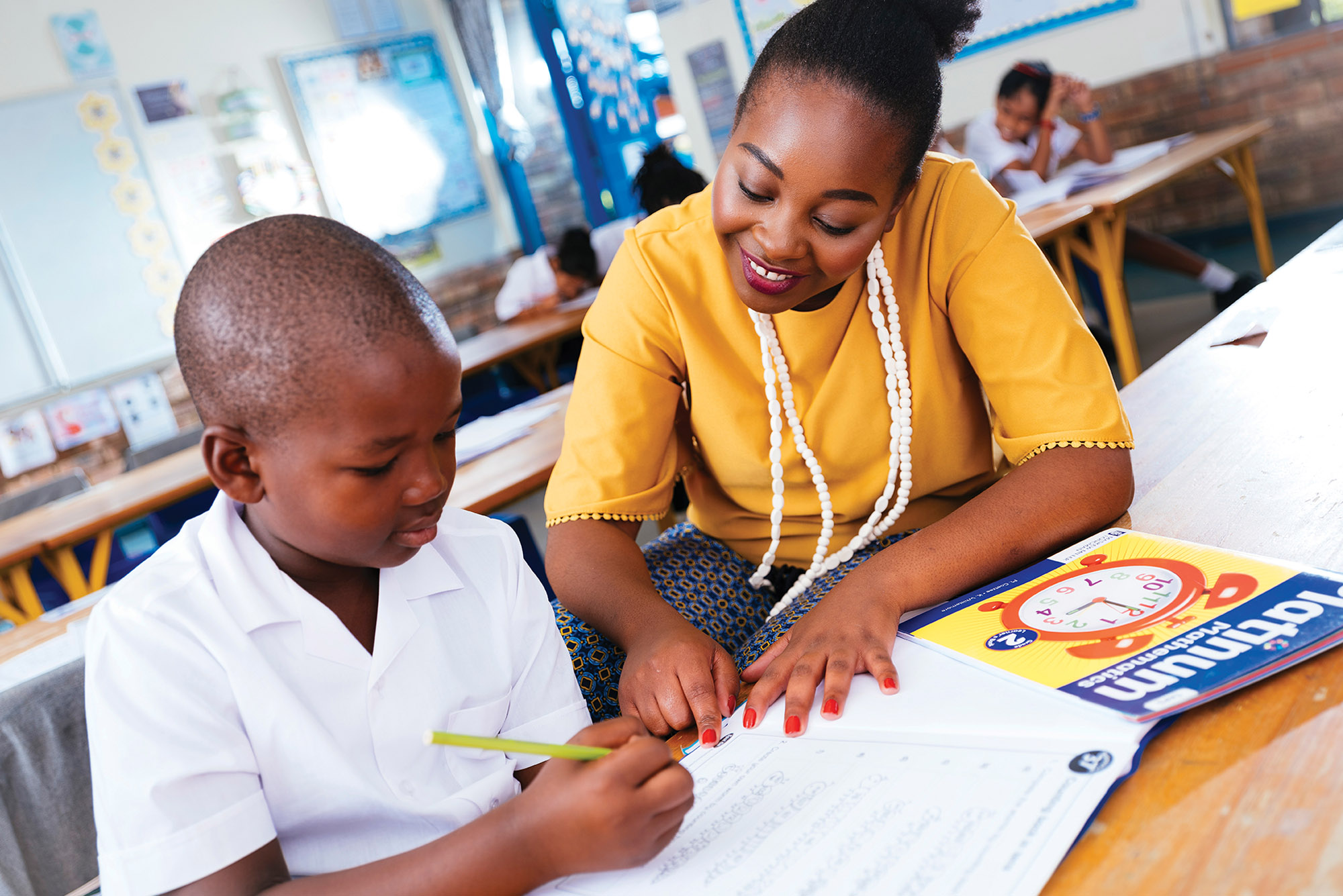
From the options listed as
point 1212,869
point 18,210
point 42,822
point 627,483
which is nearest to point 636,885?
point 1212,869

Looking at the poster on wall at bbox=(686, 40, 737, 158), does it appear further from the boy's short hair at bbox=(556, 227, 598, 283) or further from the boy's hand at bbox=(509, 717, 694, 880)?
the boy's hand at bbox=(509, 717, 694, 880)

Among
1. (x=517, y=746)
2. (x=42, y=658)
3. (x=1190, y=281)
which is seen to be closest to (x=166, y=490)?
(x=42, y=658)

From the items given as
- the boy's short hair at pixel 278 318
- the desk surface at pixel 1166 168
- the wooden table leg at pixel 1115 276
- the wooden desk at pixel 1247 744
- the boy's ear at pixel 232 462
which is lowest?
the wooden table leg at pixel 1115 276

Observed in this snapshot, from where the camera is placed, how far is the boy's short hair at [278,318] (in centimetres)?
68

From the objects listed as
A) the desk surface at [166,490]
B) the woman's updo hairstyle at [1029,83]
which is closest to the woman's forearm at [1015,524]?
the desk surface at [166,490]

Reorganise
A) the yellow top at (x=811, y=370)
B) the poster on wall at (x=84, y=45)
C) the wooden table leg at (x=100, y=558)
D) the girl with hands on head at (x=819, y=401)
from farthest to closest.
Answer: the poster on wall at (x=84, y=45)
the wooden table leg at (x=100, y=558)
the yellow top at (x=811, y=370)
the girl with hands on head at (x=819, y=401)

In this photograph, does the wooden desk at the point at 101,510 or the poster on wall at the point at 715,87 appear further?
the poster on wall at the point at 715,87

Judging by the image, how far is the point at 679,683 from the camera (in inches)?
34.8

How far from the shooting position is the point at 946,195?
1.15 metres

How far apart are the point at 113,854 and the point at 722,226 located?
2.56 feet

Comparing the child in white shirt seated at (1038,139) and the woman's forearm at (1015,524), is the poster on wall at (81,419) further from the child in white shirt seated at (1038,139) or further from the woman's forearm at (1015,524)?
the woman's forearm at (1015,524)

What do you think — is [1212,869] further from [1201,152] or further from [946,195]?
[1201,152]

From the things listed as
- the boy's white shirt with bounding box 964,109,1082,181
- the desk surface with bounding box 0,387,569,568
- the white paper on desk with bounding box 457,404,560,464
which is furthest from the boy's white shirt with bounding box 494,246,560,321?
the white paper on desk with bounding box 457,404,560,464

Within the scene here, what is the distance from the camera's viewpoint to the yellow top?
113 centimetres
